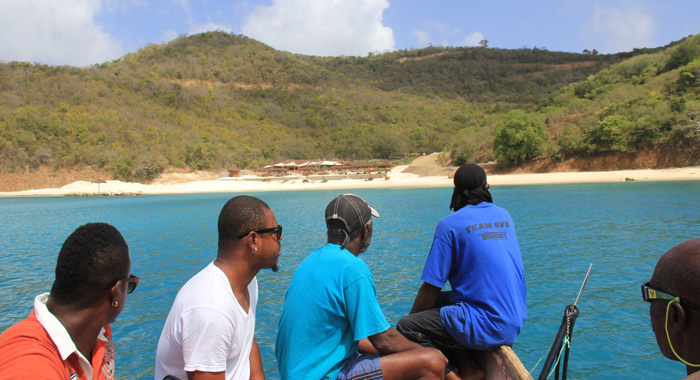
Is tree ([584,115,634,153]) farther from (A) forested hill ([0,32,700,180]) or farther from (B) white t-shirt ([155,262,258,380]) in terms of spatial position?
(B) white t-shirt ([155,262,258,380])

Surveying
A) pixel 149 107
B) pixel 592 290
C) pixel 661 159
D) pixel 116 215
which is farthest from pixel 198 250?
pixel 149 107

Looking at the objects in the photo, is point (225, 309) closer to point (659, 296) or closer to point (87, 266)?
point (87, 266)

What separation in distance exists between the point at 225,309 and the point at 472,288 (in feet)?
6.37

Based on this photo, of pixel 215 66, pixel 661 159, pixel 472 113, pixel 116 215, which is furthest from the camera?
pixel 215 66

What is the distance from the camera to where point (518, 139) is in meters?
45.4

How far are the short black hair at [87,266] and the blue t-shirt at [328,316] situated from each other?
113 cm

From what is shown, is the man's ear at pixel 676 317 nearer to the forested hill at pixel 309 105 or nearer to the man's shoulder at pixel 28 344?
the man's shoulder at pixel 28 344

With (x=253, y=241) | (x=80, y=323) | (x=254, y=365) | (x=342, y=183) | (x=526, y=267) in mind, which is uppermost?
(x=253, y=241)

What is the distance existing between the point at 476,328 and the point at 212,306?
2.03 m

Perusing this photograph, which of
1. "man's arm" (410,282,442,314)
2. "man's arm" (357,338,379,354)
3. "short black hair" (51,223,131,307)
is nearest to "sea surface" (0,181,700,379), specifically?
"man's arm" (410,282,442,314)

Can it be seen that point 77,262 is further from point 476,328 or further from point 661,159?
point 661,159

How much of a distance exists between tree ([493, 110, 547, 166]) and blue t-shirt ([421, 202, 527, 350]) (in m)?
45.2

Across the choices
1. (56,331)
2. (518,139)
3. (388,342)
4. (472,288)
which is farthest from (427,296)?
(518,139)

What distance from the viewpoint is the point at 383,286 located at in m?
8.49
